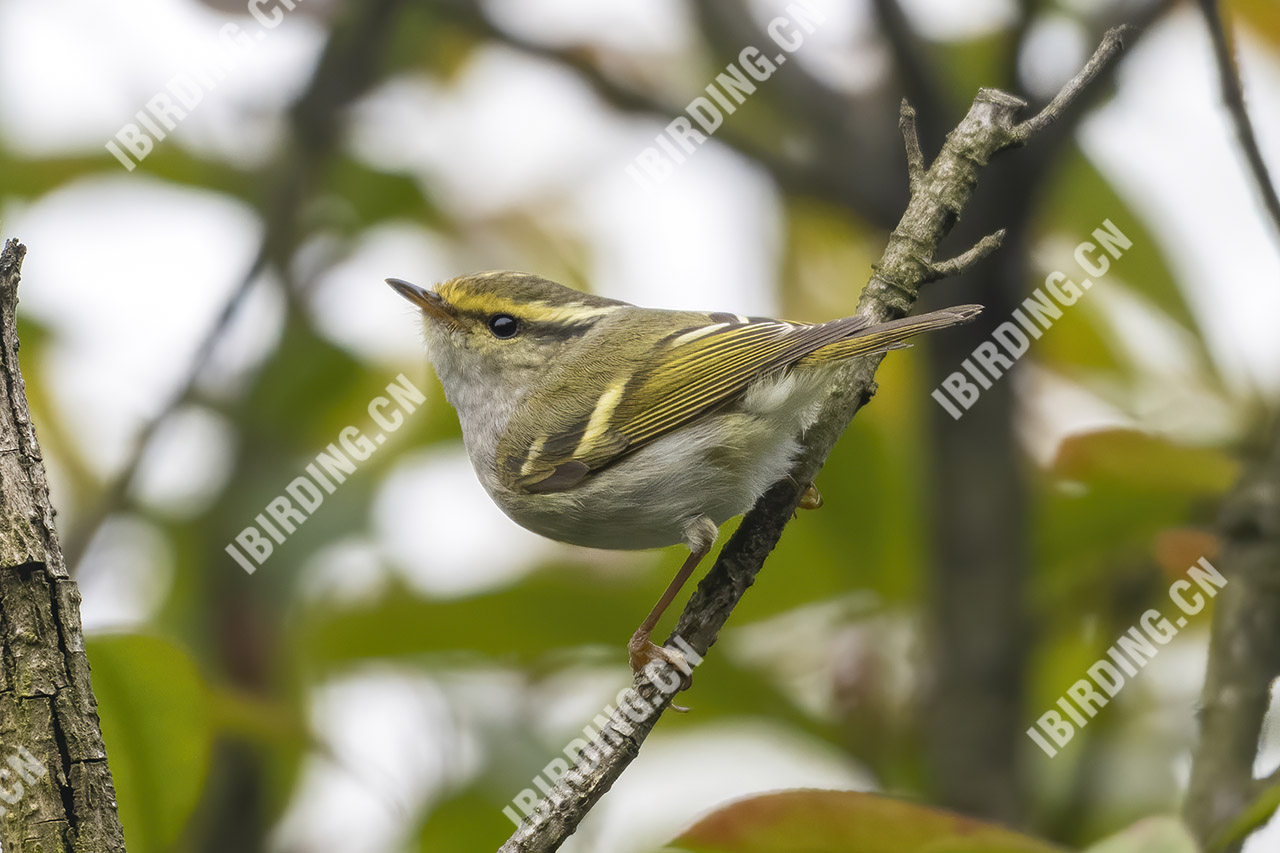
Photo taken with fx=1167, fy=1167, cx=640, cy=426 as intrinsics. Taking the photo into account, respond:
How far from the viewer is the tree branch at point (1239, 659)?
1.76 meters

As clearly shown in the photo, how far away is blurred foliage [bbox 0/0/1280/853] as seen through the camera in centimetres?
233

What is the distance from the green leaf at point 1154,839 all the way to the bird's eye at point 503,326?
2061mm

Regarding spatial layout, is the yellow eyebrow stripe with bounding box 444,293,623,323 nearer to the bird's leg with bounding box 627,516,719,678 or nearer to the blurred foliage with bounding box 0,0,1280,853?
the blurred foliage with bounding box 0,0,1280,853

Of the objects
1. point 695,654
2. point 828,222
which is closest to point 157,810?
point 695,654

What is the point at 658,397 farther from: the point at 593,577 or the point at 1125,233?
the point at 1125,233

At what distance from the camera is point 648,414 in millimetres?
2527

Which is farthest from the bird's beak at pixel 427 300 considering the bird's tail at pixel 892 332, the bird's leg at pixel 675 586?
the bird's tail at pixel 892 332

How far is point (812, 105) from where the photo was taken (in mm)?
2832

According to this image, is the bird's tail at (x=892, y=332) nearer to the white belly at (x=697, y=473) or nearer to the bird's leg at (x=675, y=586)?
the white belly at (x=697, y=473)

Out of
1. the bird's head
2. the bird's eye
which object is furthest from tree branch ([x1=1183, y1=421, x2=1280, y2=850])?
the bird's eye

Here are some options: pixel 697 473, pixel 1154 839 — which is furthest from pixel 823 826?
pixel 697 473

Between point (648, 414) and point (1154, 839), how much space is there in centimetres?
148

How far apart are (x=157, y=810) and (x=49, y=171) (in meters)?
1.90

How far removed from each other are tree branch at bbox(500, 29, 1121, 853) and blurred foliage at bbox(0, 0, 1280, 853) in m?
0.47
